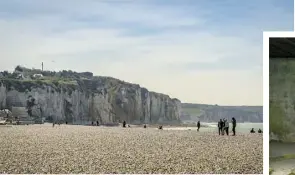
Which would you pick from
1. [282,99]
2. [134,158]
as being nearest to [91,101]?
[134,158]

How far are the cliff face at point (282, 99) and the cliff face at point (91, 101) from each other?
225 ft

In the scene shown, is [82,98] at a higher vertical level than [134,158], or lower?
higher

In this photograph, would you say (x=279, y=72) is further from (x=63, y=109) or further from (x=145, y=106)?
(x=145, y=106)

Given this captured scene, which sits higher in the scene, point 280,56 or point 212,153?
point 280,56

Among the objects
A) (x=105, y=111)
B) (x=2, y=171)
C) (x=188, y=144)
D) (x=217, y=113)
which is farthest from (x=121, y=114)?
(x=2, y=171)

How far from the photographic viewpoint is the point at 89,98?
9388cm

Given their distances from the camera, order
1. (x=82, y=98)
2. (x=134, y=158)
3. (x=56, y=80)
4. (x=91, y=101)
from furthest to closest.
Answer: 1. (x=56, y=80)
2. (x=91, y=101)
3. (x=82, y=98)
4. (x=134, y=158)

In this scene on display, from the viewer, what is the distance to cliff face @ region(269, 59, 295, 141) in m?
17.6

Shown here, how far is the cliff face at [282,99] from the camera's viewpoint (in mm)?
17594

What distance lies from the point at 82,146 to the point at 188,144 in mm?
4400

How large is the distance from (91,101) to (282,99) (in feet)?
254

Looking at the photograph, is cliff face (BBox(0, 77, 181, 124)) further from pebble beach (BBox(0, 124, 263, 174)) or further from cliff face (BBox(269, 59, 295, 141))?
cliff face (BBox(269, 59, 295, 141))

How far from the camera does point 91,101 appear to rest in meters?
93.9

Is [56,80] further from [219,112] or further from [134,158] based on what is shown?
[134,158]
